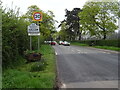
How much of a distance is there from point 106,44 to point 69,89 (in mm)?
30160

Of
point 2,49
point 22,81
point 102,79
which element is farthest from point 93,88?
point 2,49

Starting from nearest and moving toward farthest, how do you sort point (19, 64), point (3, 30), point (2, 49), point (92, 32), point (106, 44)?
point (2, 49)
point (3, 30)
point (19, 64)
point (106, 44)
point (92, 32)

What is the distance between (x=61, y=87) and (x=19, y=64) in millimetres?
3976

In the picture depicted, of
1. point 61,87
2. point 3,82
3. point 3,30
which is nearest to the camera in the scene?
point 3,82

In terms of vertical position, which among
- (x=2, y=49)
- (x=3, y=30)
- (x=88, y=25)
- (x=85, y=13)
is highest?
(x=85, y=13)

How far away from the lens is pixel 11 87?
16.5 feet

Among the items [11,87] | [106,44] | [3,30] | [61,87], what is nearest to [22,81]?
[11,87]

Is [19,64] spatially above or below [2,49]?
below

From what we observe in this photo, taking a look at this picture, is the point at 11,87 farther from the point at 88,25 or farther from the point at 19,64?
the point at 88,25

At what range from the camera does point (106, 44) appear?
114 feet

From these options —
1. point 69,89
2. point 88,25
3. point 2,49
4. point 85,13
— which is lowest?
point 69,89

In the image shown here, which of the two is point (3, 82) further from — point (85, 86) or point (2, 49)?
point (85, 86)

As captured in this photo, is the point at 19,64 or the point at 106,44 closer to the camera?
the point at 19,64

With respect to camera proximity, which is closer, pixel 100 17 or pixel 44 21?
pixel 100 17
